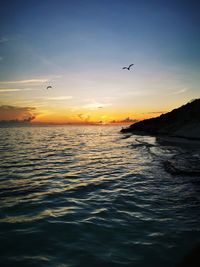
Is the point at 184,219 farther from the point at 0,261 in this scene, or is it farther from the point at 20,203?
the point at 20,203

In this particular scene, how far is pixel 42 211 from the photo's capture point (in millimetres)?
7184

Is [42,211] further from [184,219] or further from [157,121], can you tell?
[157,121]

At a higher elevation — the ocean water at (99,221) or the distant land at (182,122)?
the distant land at (182,122)

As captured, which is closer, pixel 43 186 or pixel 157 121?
pixel 43 186

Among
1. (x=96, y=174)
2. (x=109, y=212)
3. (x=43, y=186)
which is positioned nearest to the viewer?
(x=109, y=212)

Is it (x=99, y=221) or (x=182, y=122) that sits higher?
(x=182, y=122)

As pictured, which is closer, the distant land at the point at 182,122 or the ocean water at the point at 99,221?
the ocean water at the point at 99,221

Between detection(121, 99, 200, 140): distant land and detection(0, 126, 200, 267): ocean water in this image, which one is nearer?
detection(0, 126, 200, 267): ocean water

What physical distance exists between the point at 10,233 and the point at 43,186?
480 cm

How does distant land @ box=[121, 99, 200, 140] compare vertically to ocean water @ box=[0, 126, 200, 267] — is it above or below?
above

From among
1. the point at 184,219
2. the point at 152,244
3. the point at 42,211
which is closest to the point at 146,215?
the point at 184,219

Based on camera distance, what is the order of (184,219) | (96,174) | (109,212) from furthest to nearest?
(96,174) → (109,212) → (184,219)

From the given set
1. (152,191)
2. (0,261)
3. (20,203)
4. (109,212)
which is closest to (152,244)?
(109,212)

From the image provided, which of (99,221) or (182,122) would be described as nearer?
(99,221)
